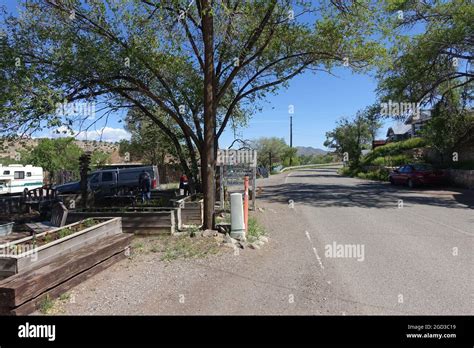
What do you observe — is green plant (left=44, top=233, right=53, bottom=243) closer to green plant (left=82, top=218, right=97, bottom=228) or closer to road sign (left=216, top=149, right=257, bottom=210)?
green plant (left=82, top=218, right=97, bottom=228)

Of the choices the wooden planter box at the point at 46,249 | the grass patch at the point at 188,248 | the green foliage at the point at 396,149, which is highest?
the green foliage at the point at 396,149

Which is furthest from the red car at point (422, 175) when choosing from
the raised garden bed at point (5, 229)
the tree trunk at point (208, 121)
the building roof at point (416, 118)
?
the raised garden bed at point (5, 229)

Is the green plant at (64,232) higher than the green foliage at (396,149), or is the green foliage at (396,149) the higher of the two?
the green foliage at (396,149)

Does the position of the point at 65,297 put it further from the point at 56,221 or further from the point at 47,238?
the point at 56,221

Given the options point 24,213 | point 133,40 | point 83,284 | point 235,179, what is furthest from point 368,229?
point 24,213

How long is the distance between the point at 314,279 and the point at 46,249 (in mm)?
4093

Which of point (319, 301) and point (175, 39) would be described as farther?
point (175, 39)

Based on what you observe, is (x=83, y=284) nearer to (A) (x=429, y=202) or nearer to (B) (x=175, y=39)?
(B) (x=175, y=39)

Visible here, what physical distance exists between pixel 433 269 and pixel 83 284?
224 inches

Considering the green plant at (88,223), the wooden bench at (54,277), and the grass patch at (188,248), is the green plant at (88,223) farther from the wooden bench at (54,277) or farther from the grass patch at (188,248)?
the grass patch at (188,248)

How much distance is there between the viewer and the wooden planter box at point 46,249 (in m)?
4.70

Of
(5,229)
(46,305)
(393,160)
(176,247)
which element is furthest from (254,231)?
(393,160)

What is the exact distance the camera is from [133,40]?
10.4 m

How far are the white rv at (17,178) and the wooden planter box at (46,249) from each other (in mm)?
20471
